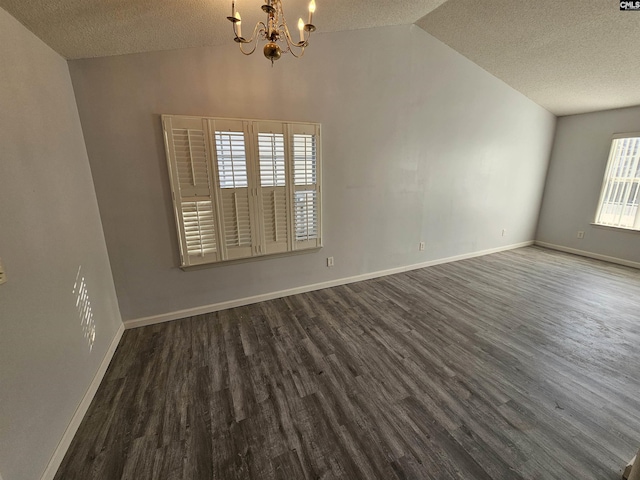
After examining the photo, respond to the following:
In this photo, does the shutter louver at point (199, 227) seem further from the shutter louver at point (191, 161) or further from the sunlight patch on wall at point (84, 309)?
the sunlight patch on wall at point (84, 309)

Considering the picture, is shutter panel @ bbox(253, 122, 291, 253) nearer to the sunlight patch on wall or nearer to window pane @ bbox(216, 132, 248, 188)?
window pane @ bbox(216, 132, 248, 188)

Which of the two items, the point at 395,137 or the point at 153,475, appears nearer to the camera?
the point at 153,475

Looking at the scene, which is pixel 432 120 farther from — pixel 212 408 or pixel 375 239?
pixel 212 408

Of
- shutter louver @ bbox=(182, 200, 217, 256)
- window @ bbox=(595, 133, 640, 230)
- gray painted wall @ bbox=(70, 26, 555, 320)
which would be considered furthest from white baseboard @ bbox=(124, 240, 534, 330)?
window @ bbox=(595, 133, 640, 230)

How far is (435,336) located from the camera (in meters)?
2.46

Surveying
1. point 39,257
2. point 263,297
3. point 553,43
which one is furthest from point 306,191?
point 553,43

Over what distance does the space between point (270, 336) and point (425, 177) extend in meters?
3.09

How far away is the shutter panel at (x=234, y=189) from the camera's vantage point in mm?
2576

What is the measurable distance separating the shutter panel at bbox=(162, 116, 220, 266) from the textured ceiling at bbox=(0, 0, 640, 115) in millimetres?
685

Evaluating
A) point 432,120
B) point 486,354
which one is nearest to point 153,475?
point 486,354

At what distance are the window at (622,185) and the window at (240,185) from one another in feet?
16.8

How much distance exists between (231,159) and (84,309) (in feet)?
5.61

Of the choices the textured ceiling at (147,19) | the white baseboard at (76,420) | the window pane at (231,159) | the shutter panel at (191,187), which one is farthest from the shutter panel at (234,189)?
the white baseboard at (76,420)

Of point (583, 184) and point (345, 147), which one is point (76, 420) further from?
point (583, 184)
